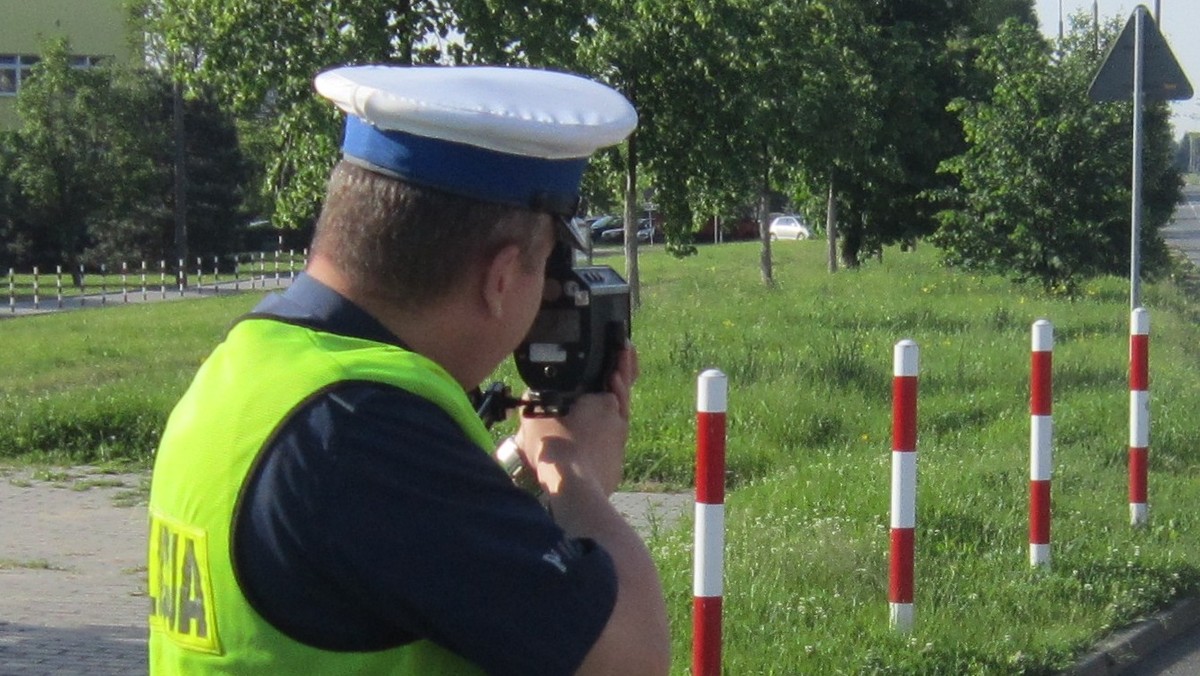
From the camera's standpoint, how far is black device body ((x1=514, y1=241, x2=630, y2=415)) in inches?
78.8

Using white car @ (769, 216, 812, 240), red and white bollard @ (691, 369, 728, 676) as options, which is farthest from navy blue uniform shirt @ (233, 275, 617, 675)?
white car @ (769, 216, 812, 240)

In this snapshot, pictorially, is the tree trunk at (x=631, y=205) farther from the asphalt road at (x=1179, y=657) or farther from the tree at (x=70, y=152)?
the tree at (x=70, y=152)

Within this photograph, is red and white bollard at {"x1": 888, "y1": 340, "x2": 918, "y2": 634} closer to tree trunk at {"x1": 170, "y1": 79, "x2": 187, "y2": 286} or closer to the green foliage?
tree trunk at {"x1": 170, "y1": 79, "x2": 187, "y2": 286}

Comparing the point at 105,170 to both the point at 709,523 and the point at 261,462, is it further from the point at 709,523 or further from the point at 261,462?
the point at 261,462

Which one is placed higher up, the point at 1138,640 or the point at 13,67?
the point at 13,67

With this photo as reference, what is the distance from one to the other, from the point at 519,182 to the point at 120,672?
525cm

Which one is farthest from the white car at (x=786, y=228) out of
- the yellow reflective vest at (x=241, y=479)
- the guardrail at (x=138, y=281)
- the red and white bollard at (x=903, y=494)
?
the yellow reflective vest at (x=241, y=479)

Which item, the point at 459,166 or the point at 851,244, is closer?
the point at 459,166

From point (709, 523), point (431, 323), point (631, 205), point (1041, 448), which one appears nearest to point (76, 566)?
point (709, 523)

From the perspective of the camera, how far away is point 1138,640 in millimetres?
6855

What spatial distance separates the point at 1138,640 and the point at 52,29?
243ft

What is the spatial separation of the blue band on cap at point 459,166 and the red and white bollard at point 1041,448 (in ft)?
19.7

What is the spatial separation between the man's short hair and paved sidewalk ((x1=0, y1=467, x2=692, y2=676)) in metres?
5.17

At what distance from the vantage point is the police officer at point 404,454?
1.61 m
